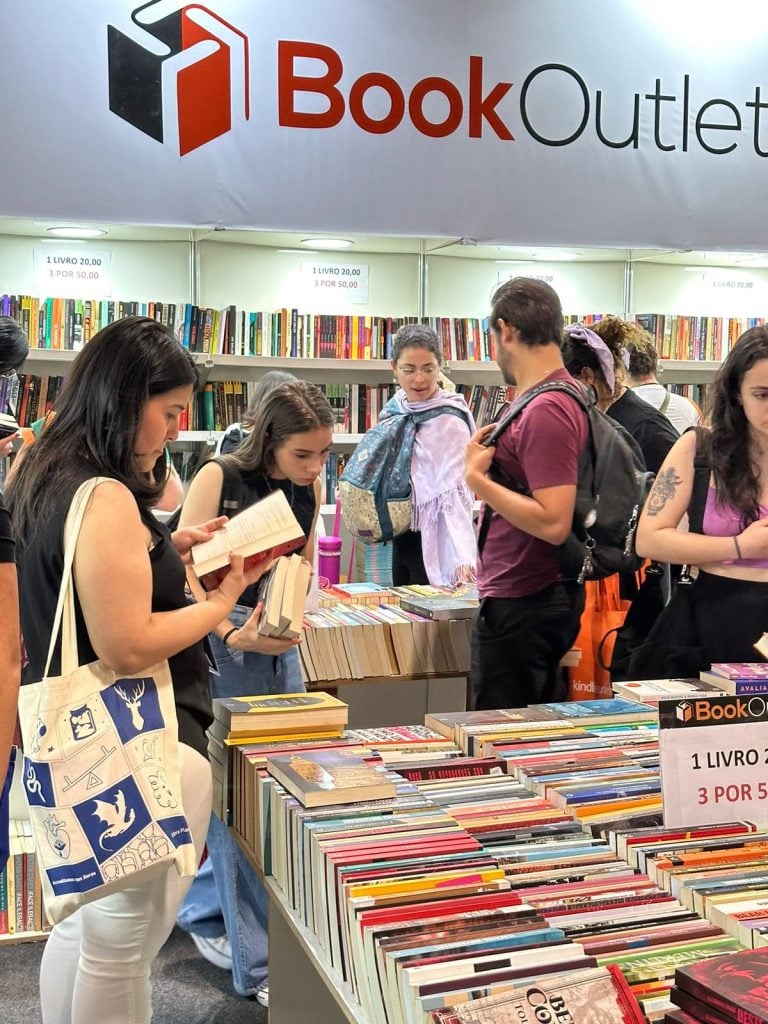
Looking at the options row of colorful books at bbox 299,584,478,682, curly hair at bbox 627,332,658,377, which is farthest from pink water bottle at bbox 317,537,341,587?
curly hair at bbox 627,332,658,377

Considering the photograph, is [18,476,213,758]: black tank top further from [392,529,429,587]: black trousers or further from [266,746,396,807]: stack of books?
[392,529,429,587]: black trousers

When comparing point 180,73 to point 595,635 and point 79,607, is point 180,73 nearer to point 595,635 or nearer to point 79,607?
point 79,607

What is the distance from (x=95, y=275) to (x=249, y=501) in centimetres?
347

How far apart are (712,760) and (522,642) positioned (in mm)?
1090

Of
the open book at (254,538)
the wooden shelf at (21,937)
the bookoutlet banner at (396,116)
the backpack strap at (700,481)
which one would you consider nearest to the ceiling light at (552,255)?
the bookoutlet banner at (396,116)

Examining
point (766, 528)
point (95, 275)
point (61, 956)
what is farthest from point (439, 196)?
point (95, 275)

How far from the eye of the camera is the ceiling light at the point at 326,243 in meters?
5.80

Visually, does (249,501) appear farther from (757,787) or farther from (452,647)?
(757,787)

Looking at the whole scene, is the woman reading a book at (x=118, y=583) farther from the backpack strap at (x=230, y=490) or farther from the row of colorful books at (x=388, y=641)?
the row of colorful books at (x=388, y=641)

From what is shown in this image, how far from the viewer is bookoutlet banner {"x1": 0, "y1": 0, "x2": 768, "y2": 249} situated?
2.79 metres

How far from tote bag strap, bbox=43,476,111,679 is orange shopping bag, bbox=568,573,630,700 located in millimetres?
1513

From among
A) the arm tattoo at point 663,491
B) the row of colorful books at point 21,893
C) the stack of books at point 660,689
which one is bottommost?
the row of colorful books at point 21,893

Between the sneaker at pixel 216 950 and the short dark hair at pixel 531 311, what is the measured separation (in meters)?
1.85

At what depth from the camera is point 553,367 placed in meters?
2.75
